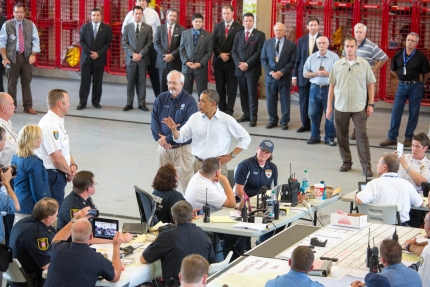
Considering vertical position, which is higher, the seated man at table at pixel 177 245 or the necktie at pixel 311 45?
the necktie at pixel 311 45

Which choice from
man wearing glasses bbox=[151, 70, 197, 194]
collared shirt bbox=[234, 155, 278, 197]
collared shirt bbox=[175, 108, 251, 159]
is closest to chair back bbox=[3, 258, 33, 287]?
collared shirt bbox=[234, 155, 278, 197]

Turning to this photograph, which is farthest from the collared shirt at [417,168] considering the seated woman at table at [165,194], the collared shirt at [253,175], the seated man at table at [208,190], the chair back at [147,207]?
the chair back at [147,207]

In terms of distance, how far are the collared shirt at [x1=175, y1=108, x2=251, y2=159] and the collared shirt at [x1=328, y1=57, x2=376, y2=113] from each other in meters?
2.59

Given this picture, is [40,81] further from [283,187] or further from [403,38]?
[283,187]

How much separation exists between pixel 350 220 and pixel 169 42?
888cm

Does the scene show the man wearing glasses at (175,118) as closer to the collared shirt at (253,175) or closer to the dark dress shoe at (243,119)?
the collared shirt at (253,175)

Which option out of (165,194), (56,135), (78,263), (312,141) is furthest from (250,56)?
(78,263)

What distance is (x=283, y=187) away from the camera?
854 centimetres

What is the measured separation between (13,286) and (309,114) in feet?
26.0

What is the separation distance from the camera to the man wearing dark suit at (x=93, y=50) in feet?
53.9

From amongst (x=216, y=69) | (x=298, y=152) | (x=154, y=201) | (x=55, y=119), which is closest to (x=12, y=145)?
(x=55, y=119)

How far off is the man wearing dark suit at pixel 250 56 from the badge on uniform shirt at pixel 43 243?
338 inches

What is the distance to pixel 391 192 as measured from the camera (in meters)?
8.14

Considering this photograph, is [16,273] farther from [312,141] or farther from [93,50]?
[93,50]
